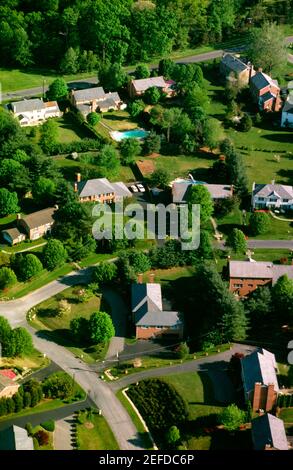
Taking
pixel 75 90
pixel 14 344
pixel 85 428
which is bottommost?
pixel 85 428

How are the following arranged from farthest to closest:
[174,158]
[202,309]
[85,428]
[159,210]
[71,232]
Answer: [174,158], [159,210], [71,232], [202,309], [85,428]

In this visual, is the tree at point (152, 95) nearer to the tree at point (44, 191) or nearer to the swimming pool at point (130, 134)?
the swimming pool at point (130, 134)

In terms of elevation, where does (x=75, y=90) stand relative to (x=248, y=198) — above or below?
above

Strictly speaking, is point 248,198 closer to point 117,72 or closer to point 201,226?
point 201,226

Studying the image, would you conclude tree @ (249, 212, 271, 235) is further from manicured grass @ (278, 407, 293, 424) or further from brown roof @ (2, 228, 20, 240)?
brown roof @ (2, 228, 20, 240)

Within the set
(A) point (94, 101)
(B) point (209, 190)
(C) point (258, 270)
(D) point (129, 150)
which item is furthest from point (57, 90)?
(C) point (258, 270)

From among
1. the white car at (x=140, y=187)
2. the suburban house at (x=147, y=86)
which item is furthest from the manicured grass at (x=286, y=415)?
the suburban house at (x=147, y=86)

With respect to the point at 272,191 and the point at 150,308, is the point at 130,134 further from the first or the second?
the point at 150,308

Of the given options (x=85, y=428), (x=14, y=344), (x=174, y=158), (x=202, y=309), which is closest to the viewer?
(x=85, y=428)

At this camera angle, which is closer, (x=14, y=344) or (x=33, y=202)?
(x=14, y=344)

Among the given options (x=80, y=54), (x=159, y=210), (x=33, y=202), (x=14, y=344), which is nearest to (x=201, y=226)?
(x=159, y=210)
